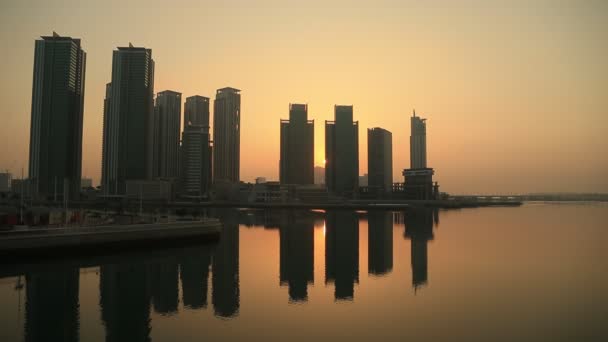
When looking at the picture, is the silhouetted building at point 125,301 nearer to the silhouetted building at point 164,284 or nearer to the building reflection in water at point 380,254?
the silhouetted building at point 164,284

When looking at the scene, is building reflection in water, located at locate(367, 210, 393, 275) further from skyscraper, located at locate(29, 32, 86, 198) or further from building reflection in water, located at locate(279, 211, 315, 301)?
skyscraper, located at locate(29, 32, 86, 198)

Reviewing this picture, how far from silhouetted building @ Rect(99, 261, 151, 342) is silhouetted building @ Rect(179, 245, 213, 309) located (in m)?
2.11

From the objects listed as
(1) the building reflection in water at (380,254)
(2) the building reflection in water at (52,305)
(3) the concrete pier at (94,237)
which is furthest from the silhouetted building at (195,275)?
(1) the building reflection in water at (380,254)

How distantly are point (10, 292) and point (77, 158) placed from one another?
15255 centimetres

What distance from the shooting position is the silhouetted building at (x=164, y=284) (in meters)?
20.4

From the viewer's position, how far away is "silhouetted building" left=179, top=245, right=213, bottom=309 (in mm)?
21697

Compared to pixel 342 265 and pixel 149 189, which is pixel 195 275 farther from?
pixel 149 189

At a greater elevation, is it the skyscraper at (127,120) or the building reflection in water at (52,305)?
the skyscraper at (127,120)

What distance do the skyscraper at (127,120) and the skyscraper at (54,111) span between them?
17487 mm

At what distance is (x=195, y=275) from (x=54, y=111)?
489 ft

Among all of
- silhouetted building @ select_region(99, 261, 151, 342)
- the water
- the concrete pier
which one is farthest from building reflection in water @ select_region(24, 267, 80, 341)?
the concrete pier

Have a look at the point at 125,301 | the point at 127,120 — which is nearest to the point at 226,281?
the point at 125,301

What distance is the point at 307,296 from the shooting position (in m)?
23.2

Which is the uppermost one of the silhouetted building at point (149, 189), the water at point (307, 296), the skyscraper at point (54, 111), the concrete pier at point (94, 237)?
the skyscraper at point (54, 111)
